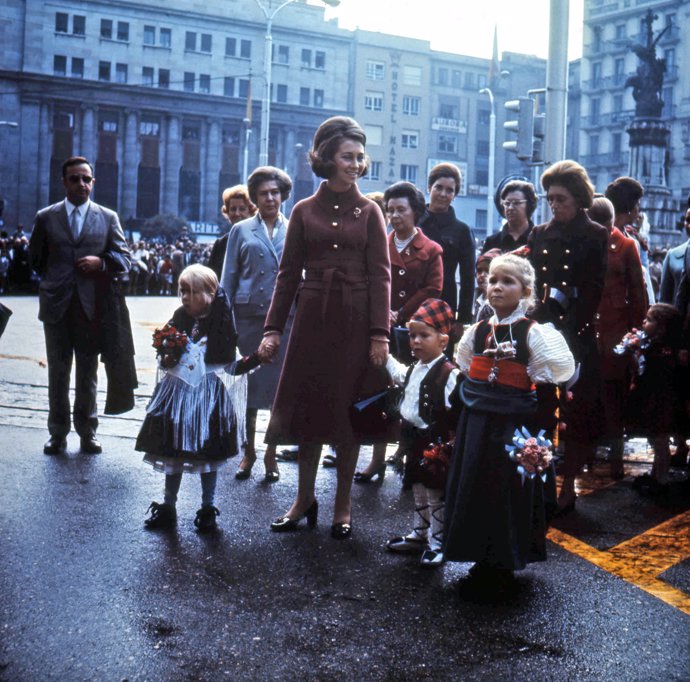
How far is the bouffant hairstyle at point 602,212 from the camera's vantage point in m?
6.51

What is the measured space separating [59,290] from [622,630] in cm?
505

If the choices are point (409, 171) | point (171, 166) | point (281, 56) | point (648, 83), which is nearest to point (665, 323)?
point (648, 83)

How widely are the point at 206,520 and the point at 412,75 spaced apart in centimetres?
7630

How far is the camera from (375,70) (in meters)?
75.2

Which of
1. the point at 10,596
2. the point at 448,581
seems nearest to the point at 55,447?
the point at 10,596

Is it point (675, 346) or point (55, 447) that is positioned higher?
point (675, 346)

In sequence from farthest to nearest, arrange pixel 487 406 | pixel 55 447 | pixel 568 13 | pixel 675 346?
pixel 568 13, pixel 55 447, pixel 675 346, pixel 487 406

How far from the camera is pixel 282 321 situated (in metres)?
5.42

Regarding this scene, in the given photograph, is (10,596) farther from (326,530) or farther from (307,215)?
(307,215)

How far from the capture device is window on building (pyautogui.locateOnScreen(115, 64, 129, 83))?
66.6 metres

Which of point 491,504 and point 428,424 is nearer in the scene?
point 491,504

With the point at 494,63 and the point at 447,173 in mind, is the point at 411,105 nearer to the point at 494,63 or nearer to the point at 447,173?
the point at 494,63

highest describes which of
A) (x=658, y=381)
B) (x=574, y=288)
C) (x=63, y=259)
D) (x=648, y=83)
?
(x=648, y=83)

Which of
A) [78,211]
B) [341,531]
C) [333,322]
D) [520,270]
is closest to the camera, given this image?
[520,270]
